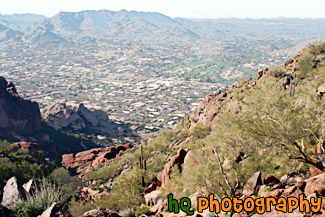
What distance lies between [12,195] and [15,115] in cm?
7043

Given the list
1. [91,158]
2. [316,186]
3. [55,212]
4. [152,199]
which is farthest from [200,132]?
[316,186]

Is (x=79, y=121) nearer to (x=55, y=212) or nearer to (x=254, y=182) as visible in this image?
(x=55, y=212)

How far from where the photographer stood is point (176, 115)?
164 metres

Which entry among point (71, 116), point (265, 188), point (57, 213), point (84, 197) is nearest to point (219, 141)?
point (265, 188)

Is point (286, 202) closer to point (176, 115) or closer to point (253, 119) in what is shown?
point (253, 119)

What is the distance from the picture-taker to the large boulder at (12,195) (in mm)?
20719

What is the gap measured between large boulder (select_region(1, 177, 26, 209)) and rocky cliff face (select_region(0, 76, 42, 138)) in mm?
64285

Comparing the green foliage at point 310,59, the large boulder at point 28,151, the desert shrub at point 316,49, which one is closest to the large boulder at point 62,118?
the large boulder at point 28,151

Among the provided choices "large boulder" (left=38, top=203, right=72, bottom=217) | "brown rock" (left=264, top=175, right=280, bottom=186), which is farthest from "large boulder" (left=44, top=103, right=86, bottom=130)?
"brown rock" (left=264, top=175, right=280, bottom=186)

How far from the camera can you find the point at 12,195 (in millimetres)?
21516

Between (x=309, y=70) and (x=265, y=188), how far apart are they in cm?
3979

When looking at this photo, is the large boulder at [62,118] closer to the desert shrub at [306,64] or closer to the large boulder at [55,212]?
the desert shrub at [306,64]

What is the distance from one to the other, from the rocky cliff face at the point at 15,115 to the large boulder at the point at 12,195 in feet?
211

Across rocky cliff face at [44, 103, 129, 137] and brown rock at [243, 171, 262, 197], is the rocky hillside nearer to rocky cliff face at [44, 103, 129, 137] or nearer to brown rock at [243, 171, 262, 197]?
brown rock at [243, 171, 262, 197]
